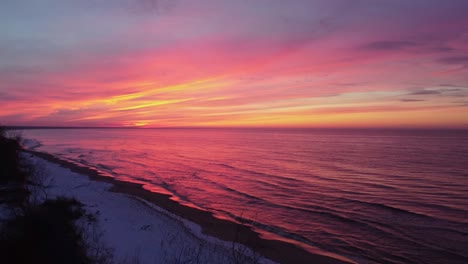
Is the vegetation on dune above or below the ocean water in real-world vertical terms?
above

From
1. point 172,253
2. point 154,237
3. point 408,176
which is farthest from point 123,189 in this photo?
point 408,176

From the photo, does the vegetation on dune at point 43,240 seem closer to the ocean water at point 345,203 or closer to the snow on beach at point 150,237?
the snow on beach at point 150,237

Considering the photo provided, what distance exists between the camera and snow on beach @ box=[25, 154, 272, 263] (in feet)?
30.0

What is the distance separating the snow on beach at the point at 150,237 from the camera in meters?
9.15

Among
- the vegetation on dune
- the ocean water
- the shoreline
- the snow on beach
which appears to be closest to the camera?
the vegetation on dune

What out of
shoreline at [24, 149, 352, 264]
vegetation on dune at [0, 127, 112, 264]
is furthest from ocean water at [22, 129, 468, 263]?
vegetation on dune at [0, 127, 112, 264]

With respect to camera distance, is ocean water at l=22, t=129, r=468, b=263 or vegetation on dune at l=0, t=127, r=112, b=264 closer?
vegetation on dune at l=0, t=127, r=112, b=264

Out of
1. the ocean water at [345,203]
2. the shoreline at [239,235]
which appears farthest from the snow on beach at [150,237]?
the ocean water at [345,203]

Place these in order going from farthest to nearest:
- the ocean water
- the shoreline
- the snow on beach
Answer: the ocean water → the shoreline → the snow on beach

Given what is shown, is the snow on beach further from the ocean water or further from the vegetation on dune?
the ocean water

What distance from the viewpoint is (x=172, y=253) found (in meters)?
9.52

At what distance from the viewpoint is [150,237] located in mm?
10930

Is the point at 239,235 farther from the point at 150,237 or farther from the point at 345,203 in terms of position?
the point at 345,203

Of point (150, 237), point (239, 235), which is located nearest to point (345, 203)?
point (239, 235)
